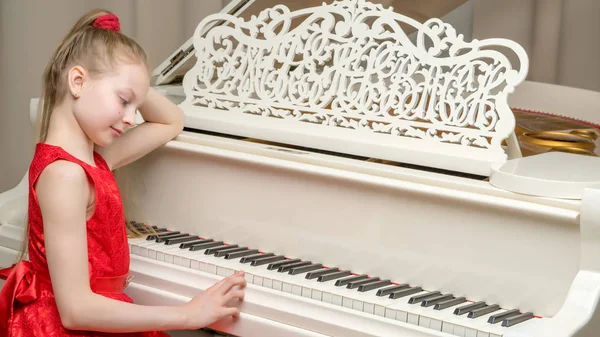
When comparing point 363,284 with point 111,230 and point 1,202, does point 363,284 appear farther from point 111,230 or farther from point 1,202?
point 1,202

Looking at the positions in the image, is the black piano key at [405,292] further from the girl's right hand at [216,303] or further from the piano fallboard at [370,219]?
the girl's right hand at [216,303]

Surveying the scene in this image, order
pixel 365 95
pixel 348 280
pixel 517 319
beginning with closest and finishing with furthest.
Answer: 1. pixel 517 319
2. pixel 348 280
3. pixel 365 95

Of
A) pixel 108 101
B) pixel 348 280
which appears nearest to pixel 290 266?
pixel 348 280

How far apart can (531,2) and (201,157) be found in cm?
275

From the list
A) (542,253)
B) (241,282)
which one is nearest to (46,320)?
(241,282)

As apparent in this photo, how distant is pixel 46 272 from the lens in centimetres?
200

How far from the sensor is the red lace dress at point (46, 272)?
196 centimetres

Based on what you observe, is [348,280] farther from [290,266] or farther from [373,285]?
[290,266]

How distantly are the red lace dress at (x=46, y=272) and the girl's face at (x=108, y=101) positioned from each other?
0.11 m

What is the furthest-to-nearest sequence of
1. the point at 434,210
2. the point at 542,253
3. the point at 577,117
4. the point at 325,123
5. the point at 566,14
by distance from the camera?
the point at 566,14
the point at 577,117
the point at 325,123
the point at 434,210
the point at 542,253

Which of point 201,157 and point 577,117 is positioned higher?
point 577,117

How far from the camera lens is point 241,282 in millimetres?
2006

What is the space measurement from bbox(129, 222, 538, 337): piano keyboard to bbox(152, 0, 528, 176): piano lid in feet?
1.03

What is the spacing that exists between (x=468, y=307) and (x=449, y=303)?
0.04 m
